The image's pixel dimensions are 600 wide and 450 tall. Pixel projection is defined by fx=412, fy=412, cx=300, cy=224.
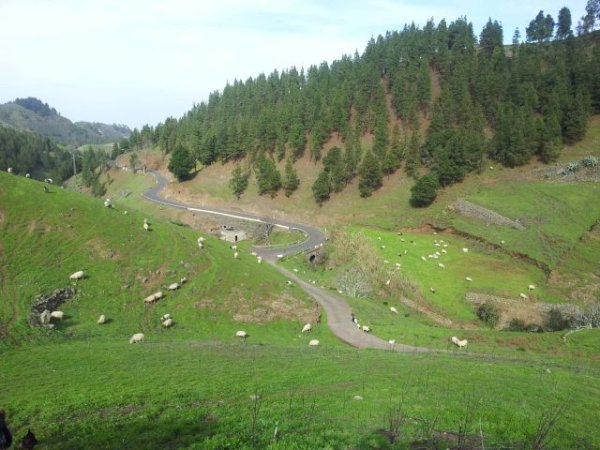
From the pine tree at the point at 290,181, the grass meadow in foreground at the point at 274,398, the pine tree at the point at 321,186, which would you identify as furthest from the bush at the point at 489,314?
the pine tree at the point at 290,181

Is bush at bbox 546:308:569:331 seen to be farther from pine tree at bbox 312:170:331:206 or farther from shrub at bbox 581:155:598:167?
pine tree at bbox 312:170:331:206

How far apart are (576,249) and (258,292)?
197 feet

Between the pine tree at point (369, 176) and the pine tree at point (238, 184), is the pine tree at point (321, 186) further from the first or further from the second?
the pine tree at point (238, 184)

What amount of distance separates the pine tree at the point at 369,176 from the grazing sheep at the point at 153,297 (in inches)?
2960

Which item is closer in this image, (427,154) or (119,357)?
(119,357)

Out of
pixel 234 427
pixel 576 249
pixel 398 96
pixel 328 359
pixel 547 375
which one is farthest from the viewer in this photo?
pixel 398 96

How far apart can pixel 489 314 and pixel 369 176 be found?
56.6 m

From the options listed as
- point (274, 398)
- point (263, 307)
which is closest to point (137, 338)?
point (263, 307)

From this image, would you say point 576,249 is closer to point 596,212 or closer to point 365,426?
point 596,212

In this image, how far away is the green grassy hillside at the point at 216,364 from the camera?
15961 mm

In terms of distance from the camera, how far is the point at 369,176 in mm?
108000

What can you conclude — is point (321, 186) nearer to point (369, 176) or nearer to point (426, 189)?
point (369, 176)

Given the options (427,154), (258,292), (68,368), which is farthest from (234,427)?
(427,154)

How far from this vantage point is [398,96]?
13238cm
